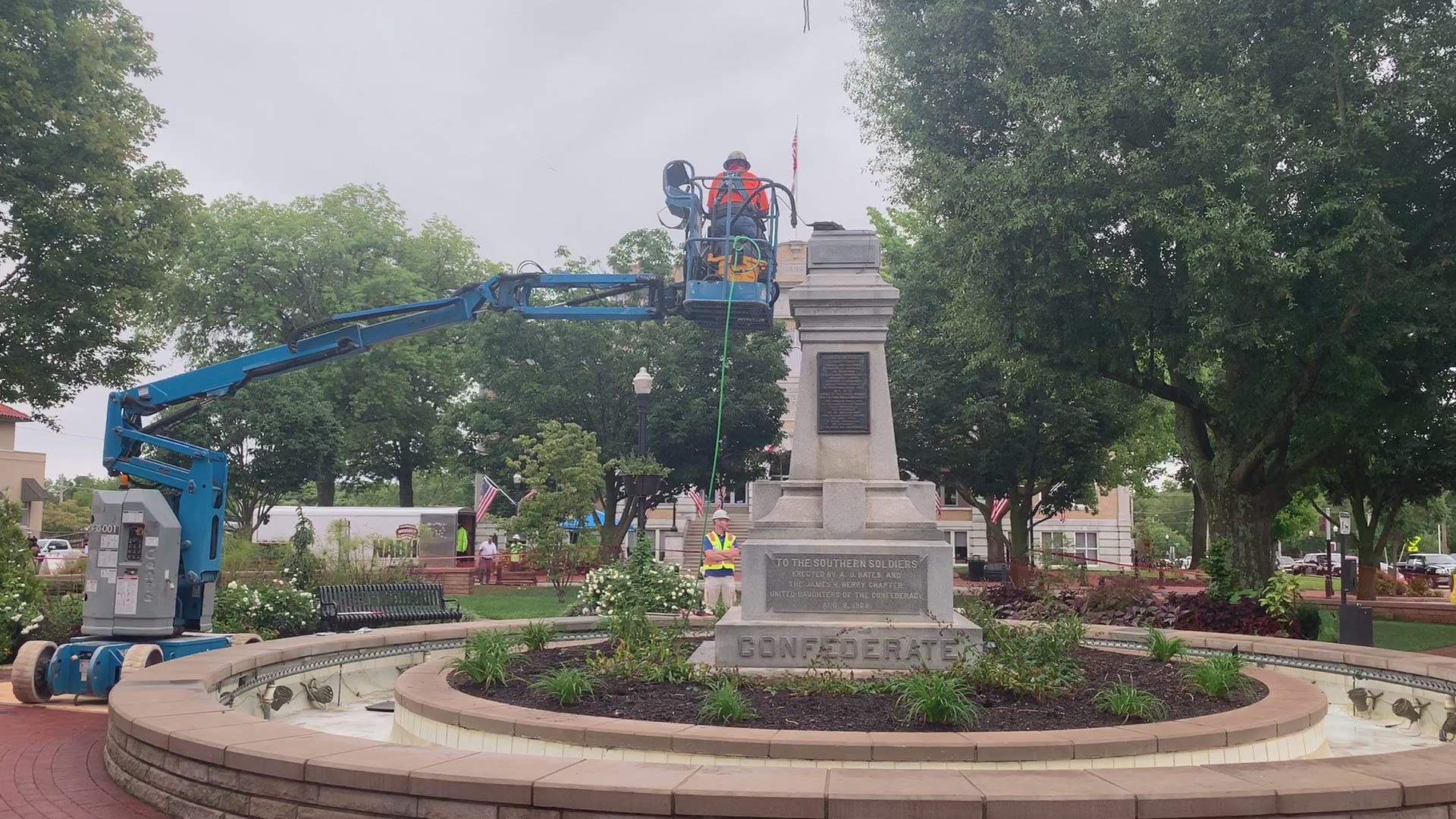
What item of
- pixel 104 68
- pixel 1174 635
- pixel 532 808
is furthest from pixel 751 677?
pixel 104 68

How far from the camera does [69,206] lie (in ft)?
69.8

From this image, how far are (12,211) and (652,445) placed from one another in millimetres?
20232

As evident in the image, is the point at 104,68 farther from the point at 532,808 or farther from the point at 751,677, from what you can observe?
the point at 532,808

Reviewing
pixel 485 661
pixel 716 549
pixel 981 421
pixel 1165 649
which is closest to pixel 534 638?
pixel 485 661

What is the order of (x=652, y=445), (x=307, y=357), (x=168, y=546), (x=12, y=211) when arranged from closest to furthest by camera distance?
(x=168, y=546), (x=307, y=357), (x=12, y=211), (x=652, y=445)

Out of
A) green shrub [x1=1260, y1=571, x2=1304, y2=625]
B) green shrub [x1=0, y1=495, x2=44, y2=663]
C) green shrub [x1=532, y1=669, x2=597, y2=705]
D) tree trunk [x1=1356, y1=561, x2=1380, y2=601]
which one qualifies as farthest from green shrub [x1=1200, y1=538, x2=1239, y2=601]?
green shrub [x1=0, y1=495, x2=44, y2=663]

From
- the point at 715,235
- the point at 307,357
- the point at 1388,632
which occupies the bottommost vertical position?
the point at 1388,632

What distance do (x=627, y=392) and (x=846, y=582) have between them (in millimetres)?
28427

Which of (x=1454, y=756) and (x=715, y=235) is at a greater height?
(x=715, y=235)

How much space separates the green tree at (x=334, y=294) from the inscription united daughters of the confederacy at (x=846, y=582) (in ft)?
113

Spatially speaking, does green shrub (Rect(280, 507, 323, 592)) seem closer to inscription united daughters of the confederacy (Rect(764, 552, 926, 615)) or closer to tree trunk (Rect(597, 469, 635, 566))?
inscription united daughters of the confederacy (Rect(764, 552, 926, 615))

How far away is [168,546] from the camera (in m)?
11.7

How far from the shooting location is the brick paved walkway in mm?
6605

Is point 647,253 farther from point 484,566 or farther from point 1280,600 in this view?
point 1280,600
